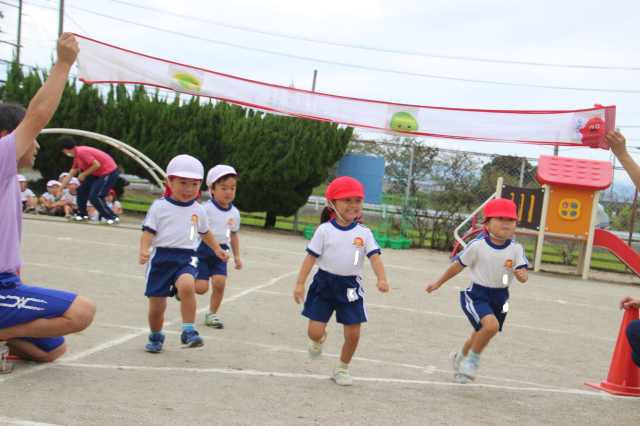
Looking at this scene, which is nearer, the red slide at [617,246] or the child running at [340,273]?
the child running at [340,273]

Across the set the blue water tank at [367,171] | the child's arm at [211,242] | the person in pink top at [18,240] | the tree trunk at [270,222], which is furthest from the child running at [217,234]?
the tree trunk at [270,222]

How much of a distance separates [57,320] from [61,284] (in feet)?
12.2

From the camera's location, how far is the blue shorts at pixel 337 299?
412 cm

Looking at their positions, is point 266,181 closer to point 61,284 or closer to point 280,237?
point 280,237

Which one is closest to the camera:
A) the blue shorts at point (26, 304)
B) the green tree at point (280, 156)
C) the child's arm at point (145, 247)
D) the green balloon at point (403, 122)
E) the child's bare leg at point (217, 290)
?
the blue shorts at point (26, 304)

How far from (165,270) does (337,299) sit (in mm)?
1510

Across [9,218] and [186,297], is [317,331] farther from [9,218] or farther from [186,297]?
[9,218]

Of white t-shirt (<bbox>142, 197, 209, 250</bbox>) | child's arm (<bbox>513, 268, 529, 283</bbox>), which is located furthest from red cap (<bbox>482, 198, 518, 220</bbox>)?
white t-shirt (<bbox>142, 197, 209, 250</bbox>)

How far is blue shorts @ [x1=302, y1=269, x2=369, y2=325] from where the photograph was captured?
162 inches

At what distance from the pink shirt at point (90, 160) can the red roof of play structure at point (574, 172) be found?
1049cm

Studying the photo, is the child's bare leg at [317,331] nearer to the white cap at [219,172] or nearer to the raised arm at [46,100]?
the white cap at [219,172]

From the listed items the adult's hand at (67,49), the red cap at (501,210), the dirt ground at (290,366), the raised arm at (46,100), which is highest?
the adult's hand at (67,49)

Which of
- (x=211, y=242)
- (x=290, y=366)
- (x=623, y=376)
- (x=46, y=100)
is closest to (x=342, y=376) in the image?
(x=290, y=366)

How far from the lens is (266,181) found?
52.2 ft
